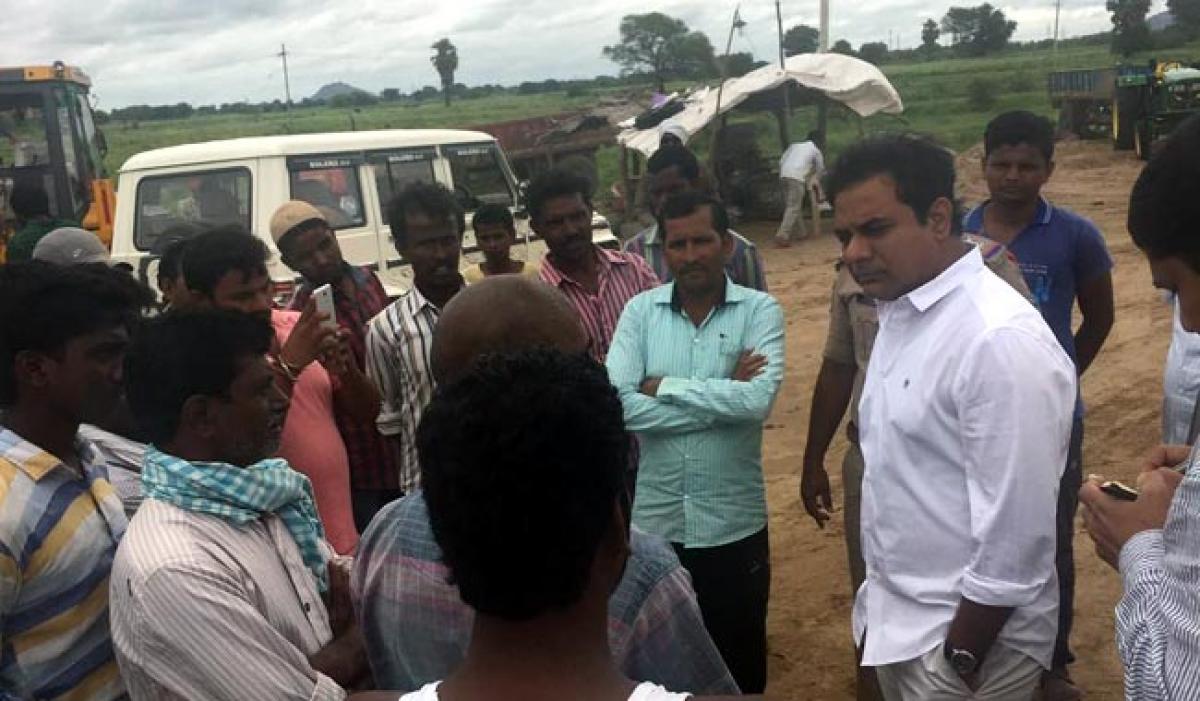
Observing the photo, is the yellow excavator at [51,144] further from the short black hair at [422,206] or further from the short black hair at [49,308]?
the short black hair at [49,308]

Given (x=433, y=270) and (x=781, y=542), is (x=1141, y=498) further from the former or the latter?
(x=781, y=542)

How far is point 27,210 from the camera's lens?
703 cm

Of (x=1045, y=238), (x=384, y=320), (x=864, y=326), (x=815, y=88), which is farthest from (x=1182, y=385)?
(x=815, y=88)

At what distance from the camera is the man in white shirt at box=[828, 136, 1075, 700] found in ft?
6.73

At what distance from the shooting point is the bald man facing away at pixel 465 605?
4.91 feet

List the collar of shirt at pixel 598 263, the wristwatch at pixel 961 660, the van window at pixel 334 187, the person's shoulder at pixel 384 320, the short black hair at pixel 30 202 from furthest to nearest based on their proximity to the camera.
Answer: the van window at pixel 334 187
the short black hair at pixel 30 202
the collar of shirt at pixel 598 263
the person's shoulder at pixel 384 320
the wristwatch at pixel 961 660

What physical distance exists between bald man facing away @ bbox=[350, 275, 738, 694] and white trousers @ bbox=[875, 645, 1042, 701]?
839 mm

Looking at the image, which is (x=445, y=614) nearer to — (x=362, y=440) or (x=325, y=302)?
(x=325, y=302)

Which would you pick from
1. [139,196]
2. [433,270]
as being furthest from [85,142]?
[433,270]

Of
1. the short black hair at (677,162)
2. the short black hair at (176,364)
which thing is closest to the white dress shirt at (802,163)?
the short black hair at (677,162)

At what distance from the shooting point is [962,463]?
213cm

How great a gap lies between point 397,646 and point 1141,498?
1.24m

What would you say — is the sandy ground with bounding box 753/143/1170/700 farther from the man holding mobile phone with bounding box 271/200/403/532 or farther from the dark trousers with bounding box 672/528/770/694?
the man holding mobile phone with bounding box 271/200/403/532

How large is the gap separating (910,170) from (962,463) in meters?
0.67
